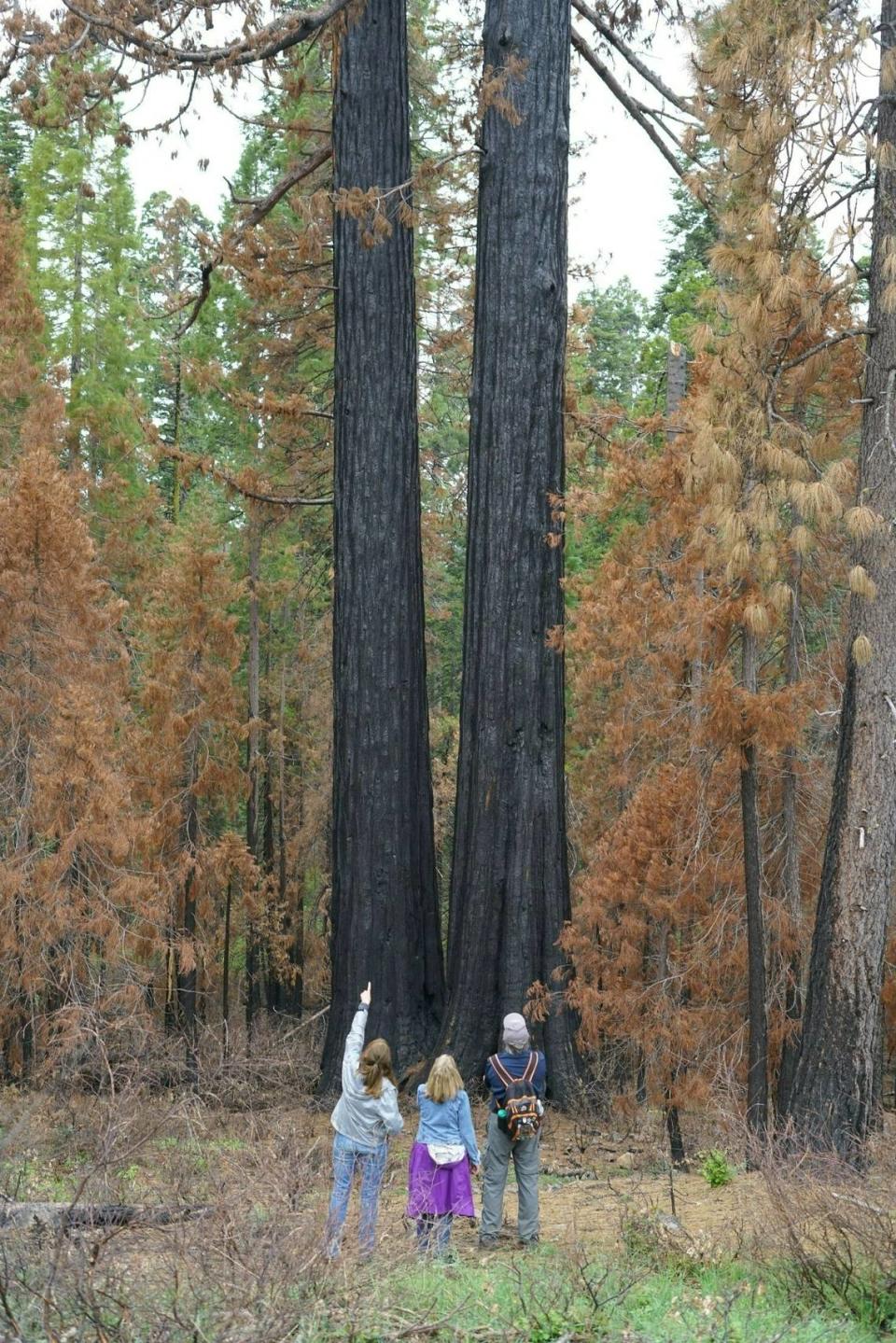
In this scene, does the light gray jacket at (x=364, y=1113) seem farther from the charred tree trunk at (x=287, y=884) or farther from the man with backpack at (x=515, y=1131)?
the charred tree trunk at (x=287, y=884)

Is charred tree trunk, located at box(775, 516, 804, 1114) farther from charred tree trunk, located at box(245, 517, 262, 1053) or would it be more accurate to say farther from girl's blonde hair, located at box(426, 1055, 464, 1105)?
charred tree trunk, located at box(245, 517, 262, 1053)

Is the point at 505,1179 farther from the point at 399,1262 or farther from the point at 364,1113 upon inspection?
the point at 399,1262

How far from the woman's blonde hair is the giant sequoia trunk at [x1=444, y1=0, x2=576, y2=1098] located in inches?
132

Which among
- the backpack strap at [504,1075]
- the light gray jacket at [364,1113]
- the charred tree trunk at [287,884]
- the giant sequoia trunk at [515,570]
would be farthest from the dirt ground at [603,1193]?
the charred tree trunk at [287,884]

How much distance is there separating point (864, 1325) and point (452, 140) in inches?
420

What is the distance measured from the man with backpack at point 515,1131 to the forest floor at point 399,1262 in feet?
0.57

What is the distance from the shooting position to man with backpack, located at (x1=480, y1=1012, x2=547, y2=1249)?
317 inches

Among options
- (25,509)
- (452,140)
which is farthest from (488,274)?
(25,509)

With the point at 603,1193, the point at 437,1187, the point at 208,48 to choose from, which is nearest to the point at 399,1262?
the point at 437,1187

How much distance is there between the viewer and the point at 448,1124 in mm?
7934

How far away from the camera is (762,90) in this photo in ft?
32.6

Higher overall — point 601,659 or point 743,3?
point 743,3

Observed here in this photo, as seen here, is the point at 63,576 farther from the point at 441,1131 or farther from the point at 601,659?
the point at 441,1131

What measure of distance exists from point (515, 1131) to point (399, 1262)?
202 centimetres
